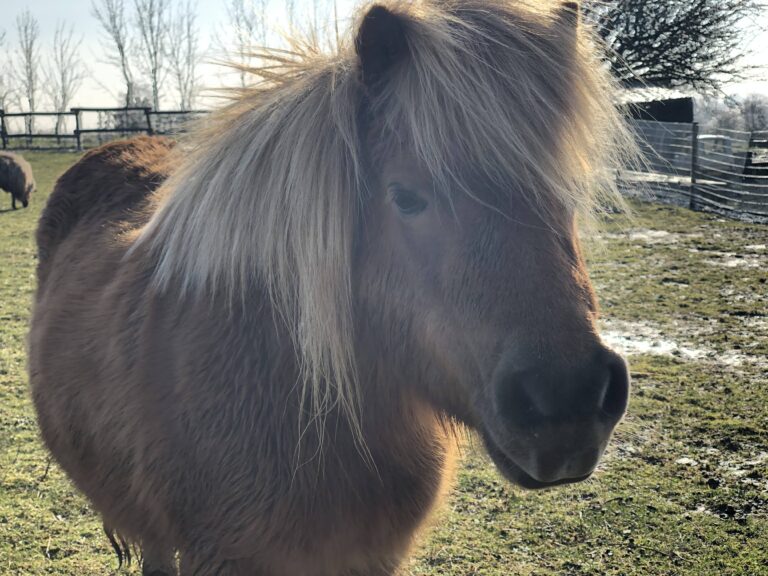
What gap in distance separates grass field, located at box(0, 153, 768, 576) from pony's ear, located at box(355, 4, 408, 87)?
85 centimetres

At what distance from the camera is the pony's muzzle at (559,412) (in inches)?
50.9

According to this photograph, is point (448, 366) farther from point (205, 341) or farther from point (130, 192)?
point (130, 192)

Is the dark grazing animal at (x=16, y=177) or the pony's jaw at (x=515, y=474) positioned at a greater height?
the pony's jaw at (x=515, y=474)

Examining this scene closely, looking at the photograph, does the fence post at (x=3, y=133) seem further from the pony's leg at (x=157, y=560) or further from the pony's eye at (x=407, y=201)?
the pony's eye at (x=407, y=201)

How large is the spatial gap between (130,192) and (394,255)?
190cm

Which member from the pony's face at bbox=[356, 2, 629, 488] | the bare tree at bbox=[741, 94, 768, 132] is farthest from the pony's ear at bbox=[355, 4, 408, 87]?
the bare tree at bbox=[741, 94, 768, 132]

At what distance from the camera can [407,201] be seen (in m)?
1.59

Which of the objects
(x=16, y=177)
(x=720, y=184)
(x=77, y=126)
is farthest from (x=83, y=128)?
(x=720, y=184)

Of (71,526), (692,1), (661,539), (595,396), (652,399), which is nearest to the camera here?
(595,396)

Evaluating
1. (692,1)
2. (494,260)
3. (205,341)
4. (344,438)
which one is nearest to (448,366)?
(494,260)

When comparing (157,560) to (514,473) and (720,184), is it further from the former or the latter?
(720,184)

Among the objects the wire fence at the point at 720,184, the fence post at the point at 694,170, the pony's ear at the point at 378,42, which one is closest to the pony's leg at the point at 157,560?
the pony's ear at the point at 378,42

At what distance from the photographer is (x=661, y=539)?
2.96 m

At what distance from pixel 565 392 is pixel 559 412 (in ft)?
0.15
